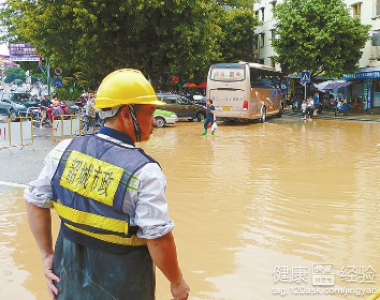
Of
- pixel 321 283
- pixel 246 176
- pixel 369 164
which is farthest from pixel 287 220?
pixel 369 164

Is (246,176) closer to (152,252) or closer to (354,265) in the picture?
(354,265)

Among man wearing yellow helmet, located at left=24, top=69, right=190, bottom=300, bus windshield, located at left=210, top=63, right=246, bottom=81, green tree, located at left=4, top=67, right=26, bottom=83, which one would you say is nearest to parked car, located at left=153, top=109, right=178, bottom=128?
bus windshield, located at left=210, top=63, right=246, bottom=81

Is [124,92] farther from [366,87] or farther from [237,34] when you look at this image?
[237,34]

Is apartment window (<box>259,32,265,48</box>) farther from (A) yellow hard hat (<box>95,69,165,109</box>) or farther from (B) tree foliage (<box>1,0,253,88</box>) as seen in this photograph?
(A) yellow hard hat (<box>95,69,165,109</box>)

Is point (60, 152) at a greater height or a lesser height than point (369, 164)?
greater

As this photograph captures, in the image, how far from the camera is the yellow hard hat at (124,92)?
2.21 m

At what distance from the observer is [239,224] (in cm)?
633

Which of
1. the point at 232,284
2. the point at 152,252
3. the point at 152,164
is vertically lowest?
the point at 232,284

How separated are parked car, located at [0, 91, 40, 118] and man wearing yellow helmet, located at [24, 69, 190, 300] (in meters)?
28.3

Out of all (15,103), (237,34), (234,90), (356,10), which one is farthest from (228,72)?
(237,34)

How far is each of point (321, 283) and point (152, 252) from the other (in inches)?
114

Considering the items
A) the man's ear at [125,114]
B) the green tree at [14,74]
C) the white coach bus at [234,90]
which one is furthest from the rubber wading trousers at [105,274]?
the green tree at [14,74]

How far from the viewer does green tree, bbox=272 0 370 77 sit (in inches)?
1254

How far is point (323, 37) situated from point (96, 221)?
31497mm
